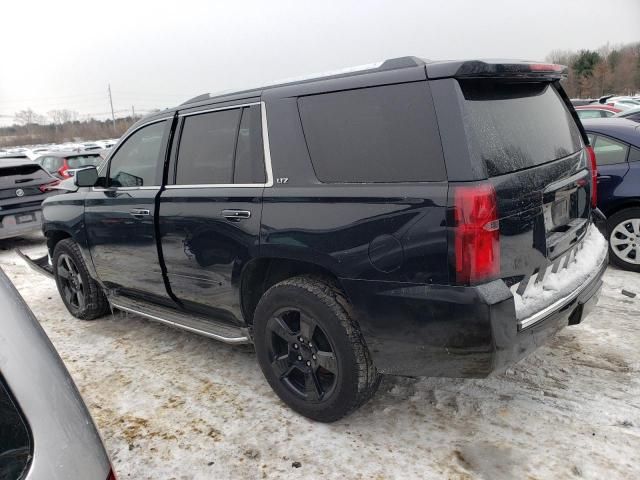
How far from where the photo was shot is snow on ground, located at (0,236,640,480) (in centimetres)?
257

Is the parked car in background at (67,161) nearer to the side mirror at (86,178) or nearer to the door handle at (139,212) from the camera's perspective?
the side mirror at (86,178)

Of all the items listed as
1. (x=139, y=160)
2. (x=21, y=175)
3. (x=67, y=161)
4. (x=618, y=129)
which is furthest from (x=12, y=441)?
(x=67, y=161)

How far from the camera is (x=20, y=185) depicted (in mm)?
8227

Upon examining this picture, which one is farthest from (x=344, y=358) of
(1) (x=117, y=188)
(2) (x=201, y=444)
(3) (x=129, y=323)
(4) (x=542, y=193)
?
(3) (x=129, y=323)

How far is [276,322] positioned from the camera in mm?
2967

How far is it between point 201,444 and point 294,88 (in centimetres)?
208

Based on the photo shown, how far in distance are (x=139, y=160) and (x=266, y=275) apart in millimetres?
1593

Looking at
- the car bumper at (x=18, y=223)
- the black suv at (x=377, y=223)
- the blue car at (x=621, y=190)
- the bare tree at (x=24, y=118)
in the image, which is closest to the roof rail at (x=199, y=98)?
the black suv at (x=377, y=223)

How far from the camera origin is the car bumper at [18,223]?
7934 millimetres

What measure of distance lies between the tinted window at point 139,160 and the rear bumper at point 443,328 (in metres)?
2.01

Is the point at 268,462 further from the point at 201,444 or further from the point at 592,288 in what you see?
the point at 592,288

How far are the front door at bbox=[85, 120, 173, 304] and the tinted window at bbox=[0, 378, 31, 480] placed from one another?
254 cm

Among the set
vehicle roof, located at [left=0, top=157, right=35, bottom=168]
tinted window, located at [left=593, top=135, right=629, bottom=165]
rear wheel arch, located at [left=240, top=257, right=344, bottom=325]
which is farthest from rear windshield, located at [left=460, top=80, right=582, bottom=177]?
vehicle roof, located at [left=0, top=157, right=35, bottom=168]

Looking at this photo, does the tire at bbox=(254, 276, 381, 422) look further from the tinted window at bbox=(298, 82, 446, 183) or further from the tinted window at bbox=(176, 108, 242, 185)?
the tinted window at bbox=(176, 108, 242, 185)
